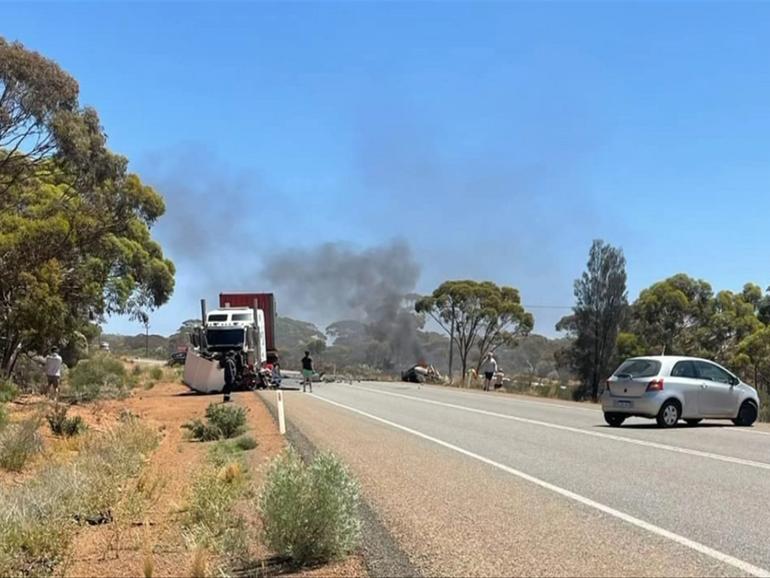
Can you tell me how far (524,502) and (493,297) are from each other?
56.4 m

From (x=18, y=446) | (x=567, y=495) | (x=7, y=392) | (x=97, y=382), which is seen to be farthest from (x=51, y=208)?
(x=567, y=495)

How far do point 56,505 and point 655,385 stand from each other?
42.4 feet

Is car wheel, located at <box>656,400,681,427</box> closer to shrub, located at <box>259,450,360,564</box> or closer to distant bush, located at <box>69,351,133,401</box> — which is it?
shrub, located at <box>259,450,360,564</box>

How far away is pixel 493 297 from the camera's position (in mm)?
64750

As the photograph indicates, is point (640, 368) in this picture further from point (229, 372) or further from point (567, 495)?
point (229, 372)

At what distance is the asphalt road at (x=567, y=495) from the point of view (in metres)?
6.48

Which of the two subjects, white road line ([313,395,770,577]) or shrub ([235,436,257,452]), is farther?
shrub ([235,436,257,452])

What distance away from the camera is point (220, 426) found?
56.5 ft

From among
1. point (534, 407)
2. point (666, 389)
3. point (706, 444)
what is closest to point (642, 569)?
point (706, 444)

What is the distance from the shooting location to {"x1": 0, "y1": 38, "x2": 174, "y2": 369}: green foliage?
24609 millimetres

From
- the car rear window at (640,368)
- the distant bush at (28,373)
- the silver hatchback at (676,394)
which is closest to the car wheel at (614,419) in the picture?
the silver hatchback at (676,394)

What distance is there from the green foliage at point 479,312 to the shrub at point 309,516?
5742 centimetres

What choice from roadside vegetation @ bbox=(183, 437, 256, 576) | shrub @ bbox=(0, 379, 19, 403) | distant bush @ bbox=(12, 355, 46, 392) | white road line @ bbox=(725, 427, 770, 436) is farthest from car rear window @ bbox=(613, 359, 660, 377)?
distant bush @ bbox=(12, 355, 46, 392)

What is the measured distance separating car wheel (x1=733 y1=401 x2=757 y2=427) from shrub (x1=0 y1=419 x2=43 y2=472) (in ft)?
48.6
